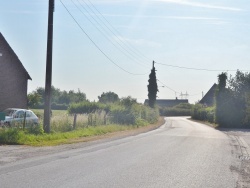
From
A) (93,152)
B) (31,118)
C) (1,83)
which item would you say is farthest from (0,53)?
(93,152)

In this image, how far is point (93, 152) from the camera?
16812 millimetres

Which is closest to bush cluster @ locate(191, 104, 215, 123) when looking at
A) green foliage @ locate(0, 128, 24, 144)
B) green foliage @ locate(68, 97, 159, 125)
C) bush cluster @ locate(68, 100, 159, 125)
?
green foliage @ locate(68, 97, 159, 125)

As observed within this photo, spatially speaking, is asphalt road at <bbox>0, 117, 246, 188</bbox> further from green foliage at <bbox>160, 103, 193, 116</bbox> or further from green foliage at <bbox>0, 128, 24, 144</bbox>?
green foliage at <bbox>160, 103, 193, 116</bbox>

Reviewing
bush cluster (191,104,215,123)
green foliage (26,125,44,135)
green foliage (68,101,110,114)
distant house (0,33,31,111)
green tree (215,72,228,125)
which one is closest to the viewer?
green foliage (26,125,44,135)

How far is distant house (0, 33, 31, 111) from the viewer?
37.4 m

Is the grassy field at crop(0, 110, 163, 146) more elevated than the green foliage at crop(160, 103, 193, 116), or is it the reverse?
the green foliage at crop(160, 103, 193, 116)

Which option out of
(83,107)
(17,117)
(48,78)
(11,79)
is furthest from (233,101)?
(48,78)

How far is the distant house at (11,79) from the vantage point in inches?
1474

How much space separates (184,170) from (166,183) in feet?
7.95

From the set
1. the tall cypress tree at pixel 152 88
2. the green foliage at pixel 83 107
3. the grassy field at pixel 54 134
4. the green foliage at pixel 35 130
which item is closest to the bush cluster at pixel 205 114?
the tall cypress tree at pixel 152 88

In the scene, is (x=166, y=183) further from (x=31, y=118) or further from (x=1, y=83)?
(x=1, y=83)

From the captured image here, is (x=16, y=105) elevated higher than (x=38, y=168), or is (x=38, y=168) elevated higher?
(x=16, y=105)

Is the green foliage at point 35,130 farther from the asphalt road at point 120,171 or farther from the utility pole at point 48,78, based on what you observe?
the asphalt road at point 120,171

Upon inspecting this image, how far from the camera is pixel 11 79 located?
38.7 m
